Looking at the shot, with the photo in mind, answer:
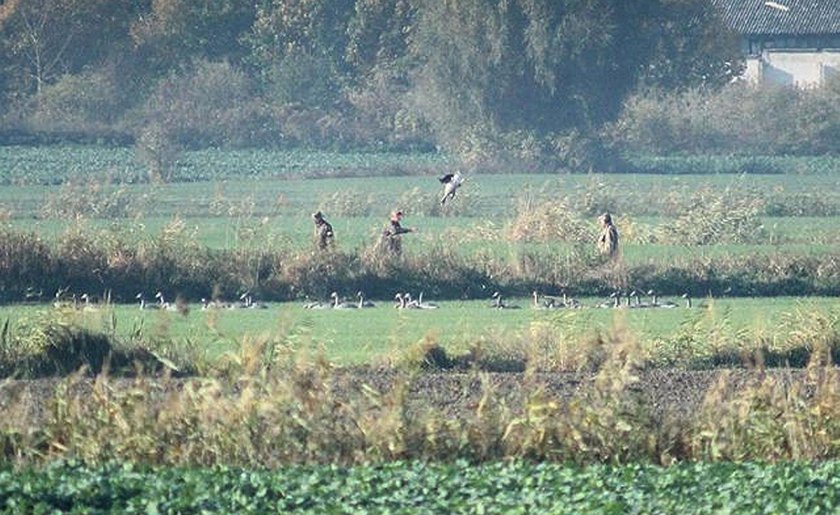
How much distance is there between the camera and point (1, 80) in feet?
218

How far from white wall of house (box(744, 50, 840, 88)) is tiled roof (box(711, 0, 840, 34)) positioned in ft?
5.41

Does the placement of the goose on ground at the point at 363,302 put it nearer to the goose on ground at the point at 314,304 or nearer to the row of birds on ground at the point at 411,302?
the row of birds on ground at the point at 411,302

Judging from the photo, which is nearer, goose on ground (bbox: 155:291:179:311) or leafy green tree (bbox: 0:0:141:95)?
goose on ground (bbox: 155:291:179:311)

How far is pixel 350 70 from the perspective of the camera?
6950cm

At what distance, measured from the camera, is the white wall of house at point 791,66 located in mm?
73062

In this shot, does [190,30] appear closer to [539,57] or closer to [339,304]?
[539,57]

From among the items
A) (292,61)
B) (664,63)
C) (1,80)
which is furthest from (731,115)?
(1,80)

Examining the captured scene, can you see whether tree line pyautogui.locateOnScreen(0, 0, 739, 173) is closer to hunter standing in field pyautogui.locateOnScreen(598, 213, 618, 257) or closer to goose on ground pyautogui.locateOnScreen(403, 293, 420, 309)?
hunter standing in field pyautogui.locateOnScreen(598, 213, 618, 257)

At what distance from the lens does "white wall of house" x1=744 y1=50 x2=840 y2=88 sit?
240 feet

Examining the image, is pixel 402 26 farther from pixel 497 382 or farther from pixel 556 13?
pixel 497 382

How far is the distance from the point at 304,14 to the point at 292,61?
118 inches

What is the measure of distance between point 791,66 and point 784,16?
2502 mm

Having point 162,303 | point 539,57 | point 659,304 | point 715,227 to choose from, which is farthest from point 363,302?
point 539,57

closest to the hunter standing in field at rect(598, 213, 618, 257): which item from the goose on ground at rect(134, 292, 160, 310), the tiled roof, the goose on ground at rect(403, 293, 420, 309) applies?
the goose on ground at rect(403, 293, 420, 309)
